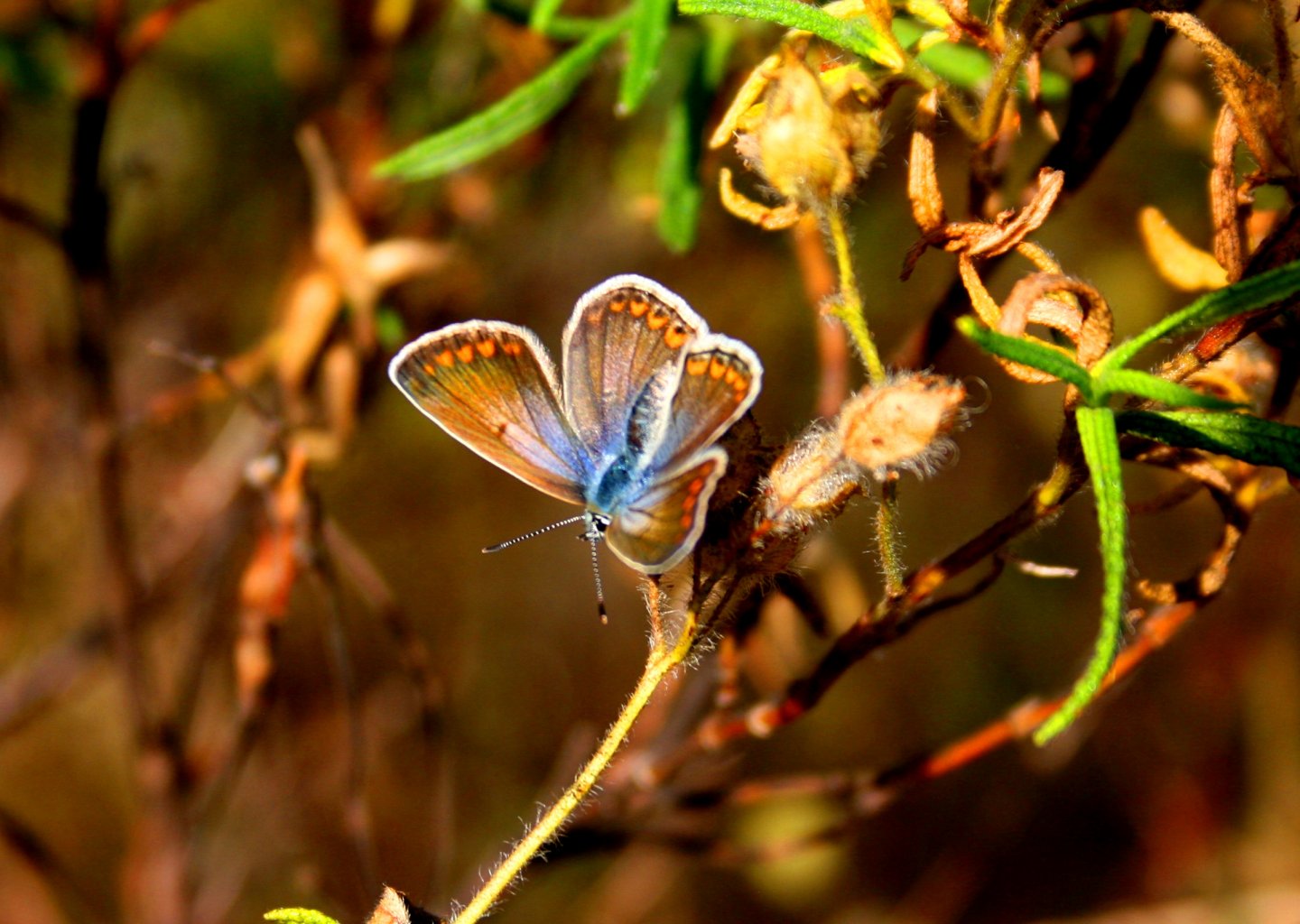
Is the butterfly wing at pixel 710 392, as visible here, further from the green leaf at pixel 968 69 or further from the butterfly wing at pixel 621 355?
the green leaf at pixel 968 69

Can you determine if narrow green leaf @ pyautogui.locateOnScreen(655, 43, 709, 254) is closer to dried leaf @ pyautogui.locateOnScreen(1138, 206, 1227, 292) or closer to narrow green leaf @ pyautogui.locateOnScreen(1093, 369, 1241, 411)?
dried leaf @ pyautogui.locateOnScreen(1138, 206, 1227, 292)

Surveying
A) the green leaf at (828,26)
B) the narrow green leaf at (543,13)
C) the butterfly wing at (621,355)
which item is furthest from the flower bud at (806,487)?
the narrow green leaf at (543,13)

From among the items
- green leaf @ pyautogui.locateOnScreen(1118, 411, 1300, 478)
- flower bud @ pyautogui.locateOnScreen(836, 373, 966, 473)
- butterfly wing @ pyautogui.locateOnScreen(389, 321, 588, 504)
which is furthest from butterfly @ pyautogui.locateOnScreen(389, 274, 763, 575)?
green leaf @ pyautogui.locateOnScreen(1118, 411, 1300, 478)

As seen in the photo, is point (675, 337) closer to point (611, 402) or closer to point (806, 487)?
point (611, 402)

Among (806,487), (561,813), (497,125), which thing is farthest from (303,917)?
(497,125)

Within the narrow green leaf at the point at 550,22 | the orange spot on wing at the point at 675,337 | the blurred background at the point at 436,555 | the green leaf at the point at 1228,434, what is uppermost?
the narrow green leaf at the point at 550,22
